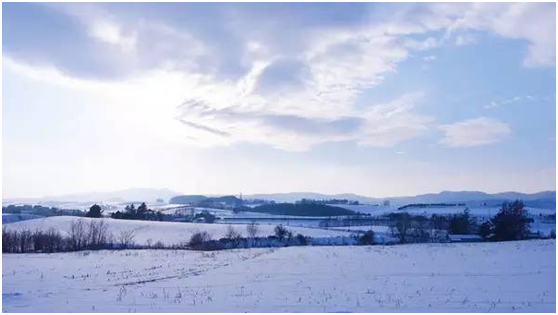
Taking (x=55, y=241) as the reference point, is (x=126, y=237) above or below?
below

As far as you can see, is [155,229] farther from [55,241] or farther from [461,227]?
[461,227]

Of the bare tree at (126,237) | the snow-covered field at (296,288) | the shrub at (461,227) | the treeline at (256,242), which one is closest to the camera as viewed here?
the snow-covered field at (296,288)

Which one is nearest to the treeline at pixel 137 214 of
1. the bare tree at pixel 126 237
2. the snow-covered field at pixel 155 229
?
the snow-covered field at pixel 155 229

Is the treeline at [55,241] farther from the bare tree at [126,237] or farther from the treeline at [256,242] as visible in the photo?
the treeline at [256,242]

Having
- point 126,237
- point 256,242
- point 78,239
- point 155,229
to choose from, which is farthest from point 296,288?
point 155,229

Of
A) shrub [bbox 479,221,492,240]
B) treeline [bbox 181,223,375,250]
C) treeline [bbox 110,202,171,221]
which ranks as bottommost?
treeline [bbox 181,223,375,250]

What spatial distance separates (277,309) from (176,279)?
11.0m

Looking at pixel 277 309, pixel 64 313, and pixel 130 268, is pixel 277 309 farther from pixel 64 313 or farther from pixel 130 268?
pixel 130 268

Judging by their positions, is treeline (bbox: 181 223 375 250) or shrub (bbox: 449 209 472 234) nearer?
treeline (bbox: 181 223 375 250)

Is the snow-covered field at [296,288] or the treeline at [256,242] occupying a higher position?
the snow-covered field at [296,288]

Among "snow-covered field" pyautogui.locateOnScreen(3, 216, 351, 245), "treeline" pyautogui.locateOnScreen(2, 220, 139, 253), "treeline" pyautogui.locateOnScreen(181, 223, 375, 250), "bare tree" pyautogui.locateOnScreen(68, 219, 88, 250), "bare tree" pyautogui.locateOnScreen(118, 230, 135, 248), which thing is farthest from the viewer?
"snow-covered field" pyautogui.locateOnScreen(3, 216, 351, 245)

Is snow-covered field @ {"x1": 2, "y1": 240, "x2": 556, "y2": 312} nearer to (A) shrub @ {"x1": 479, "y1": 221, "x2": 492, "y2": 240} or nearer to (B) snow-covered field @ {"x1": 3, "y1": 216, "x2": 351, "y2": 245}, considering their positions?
(A) shrub @ {"x1": 479, "y1": 221, "x2": 492, "y2": 240}

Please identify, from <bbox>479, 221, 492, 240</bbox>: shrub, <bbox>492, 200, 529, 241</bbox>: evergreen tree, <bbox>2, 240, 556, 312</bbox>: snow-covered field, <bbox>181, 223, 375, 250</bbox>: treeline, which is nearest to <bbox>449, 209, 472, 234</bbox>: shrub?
<bbox>479, 221, 492, 240</bbox>: shrub

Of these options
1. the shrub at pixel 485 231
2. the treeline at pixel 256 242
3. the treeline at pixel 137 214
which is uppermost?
the treeline at pixel 137 214
